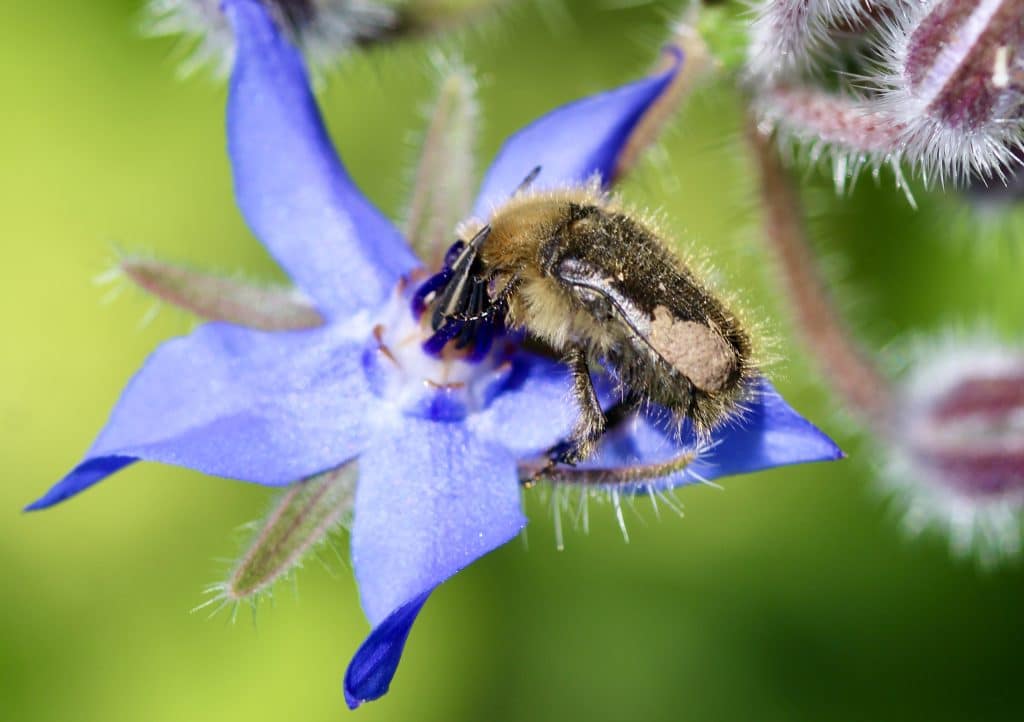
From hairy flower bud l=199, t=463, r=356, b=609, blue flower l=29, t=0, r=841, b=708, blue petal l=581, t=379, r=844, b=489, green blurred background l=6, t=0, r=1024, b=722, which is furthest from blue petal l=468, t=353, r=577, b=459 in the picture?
green blurred background l=6, t=0, r=1024, b=722

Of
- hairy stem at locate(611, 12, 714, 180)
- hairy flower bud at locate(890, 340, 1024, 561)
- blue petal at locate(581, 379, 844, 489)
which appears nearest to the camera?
blue petal at locate(581, 379, 844, 489)

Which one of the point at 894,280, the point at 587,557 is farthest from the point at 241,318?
the point at 894,280

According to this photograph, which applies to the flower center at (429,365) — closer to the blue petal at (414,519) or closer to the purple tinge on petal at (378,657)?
the blue petal at (414,519)

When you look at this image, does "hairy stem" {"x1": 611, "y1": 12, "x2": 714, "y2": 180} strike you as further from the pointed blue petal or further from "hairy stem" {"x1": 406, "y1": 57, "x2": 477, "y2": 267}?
the pointed blue petal

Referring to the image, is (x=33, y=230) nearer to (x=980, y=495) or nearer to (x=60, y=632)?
(x=60, y=632)

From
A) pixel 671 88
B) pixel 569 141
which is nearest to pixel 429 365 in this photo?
pixel 569 141

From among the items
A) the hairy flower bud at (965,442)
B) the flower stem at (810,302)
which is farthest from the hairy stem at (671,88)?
the hairy flower bud at (965,442)

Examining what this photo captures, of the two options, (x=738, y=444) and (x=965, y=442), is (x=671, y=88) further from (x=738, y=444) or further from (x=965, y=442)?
(x=965, y=442)
